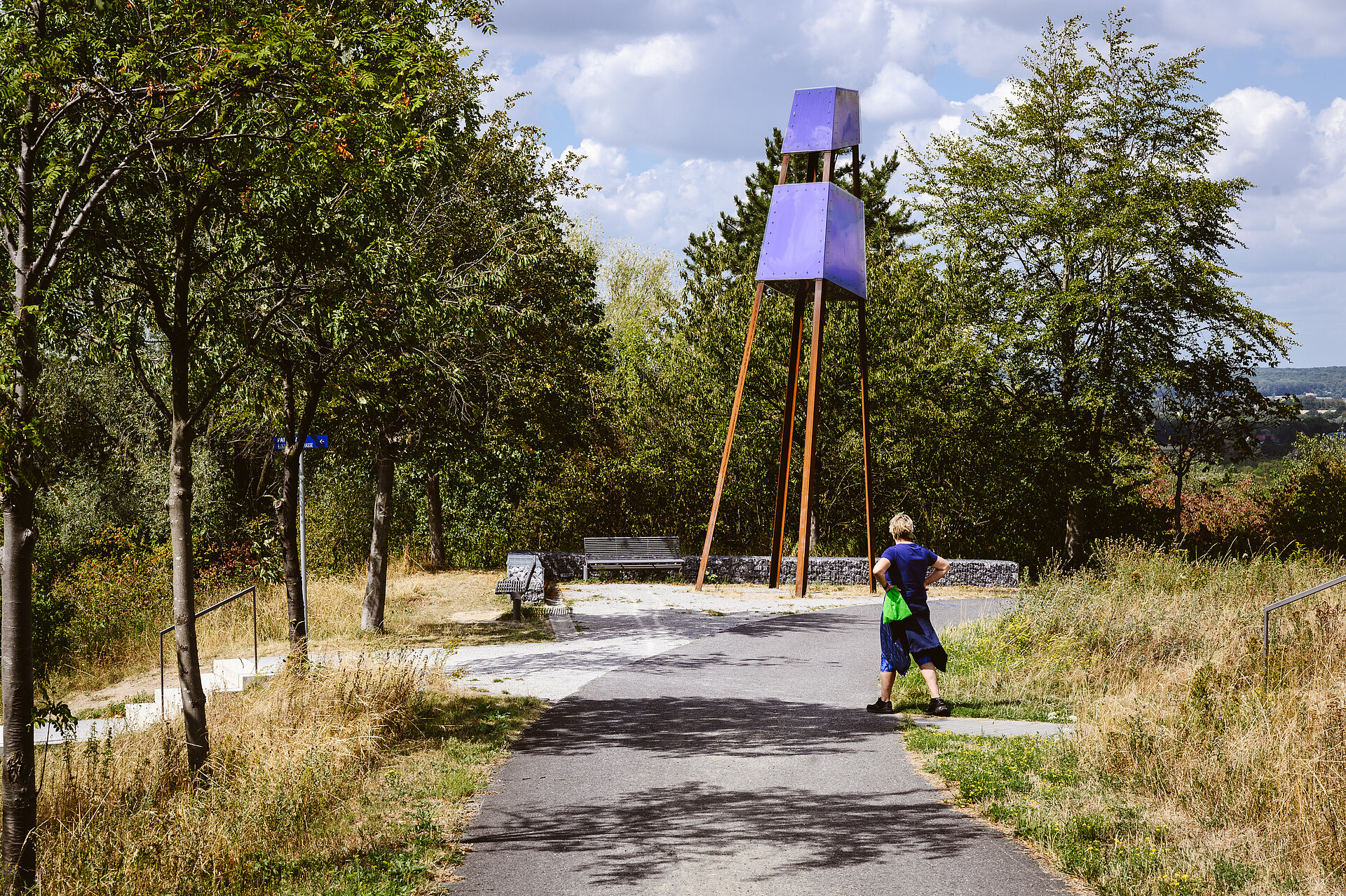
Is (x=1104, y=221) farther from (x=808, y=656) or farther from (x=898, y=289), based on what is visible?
(x=808, y=656)

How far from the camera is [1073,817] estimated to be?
226 inches

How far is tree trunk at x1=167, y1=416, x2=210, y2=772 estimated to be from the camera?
739 centimetres

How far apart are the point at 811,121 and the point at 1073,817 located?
11.8m

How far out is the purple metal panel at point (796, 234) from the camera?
1494 centimetres

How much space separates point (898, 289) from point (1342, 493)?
1164 cm

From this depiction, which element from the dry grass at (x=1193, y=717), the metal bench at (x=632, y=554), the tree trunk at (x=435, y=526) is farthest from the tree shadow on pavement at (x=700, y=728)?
the tree trunk at (x=435, y=526)

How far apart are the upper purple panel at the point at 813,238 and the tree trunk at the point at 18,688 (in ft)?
35.3

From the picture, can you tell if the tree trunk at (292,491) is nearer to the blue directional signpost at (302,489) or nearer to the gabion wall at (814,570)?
the blue directional signpost at (302,489)

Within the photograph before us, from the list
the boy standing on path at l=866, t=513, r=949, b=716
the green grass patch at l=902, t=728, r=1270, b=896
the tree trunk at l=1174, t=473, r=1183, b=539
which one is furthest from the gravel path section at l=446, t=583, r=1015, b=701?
the tree trunk at l=1174, t=473, r=1183, b=539

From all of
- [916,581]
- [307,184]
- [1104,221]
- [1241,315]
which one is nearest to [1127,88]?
[1104,221]

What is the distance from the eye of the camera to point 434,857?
5500mm

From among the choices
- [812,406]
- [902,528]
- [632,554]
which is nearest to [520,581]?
[632,554]

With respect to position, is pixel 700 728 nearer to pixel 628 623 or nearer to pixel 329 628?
pixel 628 623

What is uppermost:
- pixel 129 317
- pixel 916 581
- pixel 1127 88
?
pixel 1127 88
